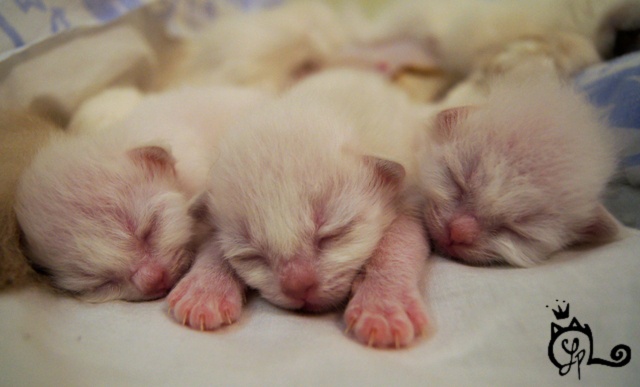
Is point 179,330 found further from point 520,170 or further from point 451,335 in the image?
point 520,170

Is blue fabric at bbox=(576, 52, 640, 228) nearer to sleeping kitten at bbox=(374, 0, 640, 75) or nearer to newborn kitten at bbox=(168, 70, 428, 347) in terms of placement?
sleeping kitten at bbox=(374, 0, 640, 75)

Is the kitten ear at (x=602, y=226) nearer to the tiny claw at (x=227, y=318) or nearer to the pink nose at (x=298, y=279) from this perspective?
the pink nose at (x=298, y=279)

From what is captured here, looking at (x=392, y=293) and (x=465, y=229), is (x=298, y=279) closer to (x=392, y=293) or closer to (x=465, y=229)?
(x=392, y=293)

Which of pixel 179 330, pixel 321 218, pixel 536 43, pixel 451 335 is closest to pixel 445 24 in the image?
pixel 536 43

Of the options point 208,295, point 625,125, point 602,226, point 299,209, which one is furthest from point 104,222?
point 625,125

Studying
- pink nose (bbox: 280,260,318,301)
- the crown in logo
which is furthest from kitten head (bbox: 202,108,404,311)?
the crown in logo

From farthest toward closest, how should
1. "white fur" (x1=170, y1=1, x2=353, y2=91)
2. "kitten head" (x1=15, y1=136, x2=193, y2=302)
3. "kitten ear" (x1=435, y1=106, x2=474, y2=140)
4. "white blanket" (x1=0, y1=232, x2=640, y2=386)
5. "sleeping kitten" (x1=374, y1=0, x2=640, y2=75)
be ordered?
"white fur" (x1=170, y1=1, x2=353, y2=91)
"sleeping kitten" (x1=374, y1=0, x2=640, y2=75)
"kitten ear" (x1=435, y1=106, x2=474, y2=140)
"kitten head" (x1=15, y1=136, x2=193, y2=302)
"white blanket" (x1=0, y1=232, x2=640, y2=386)

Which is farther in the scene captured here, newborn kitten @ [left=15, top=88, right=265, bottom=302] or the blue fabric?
the blue fabric
